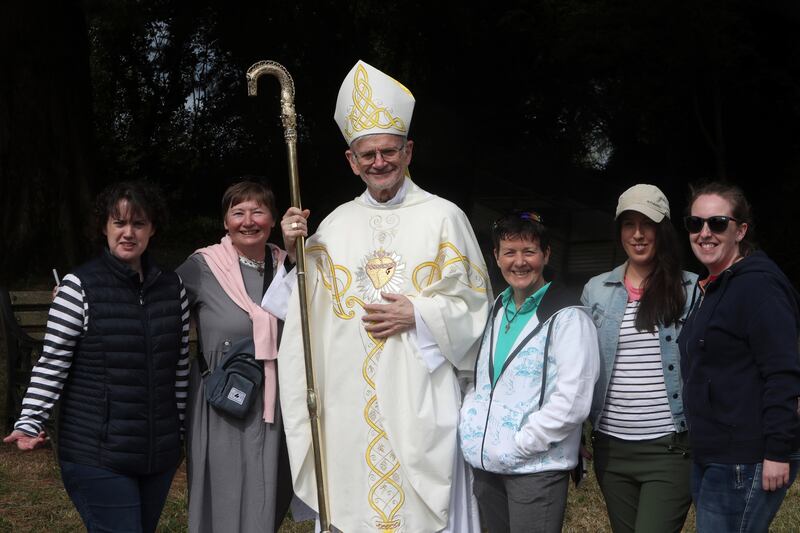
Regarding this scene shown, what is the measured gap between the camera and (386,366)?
3582mm

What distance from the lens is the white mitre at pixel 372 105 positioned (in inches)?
145

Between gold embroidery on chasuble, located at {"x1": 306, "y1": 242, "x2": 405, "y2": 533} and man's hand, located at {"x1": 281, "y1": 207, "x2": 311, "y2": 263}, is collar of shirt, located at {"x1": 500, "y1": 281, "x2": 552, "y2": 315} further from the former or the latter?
man's hand, located at {"x1": 281, "y1": 207, "x2": 311, "y2": 263}

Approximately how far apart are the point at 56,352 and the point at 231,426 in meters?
0.73

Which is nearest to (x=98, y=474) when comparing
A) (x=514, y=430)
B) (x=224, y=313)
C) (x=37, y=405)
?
(x=37, y=405)

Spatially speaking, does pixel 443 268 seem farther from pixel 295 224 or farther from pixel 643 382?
pixel 643 382

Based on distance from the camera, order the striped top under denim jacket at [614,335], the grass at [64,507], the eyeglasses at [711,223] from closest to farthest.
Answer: the eyeglasses at [711,223]
the striped top under denim jacket at [614,335]
the grass at [64,507]

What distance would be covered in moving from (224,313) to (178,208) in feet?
37.6

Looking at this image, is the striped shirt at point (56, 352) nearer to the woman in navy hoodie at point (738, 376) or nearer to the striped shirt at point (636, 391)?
the striped shirt at point (636, 391)

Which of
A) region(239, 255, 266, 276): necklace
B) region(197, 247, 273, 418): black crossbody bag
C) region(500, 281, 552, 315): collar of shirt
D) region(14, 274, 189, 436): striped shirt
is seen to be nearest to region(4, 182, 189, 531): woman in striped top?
region(14, 274, 189, 436): striped shirt

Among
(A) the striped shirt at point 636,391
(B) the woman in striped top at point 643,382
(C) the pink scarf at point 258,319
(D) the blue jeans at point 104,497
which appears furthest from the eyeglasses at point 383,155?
(D) the blue jeans at point 104,497

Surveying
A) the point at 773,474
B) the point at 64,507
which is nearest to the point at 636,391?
the point at 773,474

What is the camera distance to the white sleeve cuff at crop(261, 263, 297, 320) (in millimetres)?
3691

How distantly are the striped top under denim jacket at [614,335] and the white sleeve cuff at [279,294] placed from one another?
1.12 metres

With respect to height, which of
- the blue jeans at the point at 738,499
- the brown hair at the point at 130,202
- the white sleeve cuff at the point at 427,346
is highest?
the brown hair at the point at 130,202
